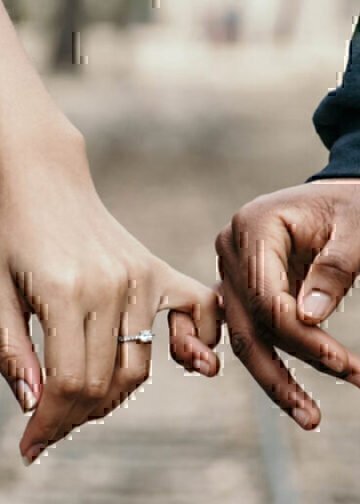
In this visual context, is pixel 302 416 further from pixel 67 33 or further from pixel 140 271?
pixel 67 33

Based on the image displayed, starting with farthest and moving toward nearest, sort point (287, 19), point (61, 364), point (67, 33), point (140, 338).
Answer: point (287, 19), point (67, 33), point (140, 338), point (61, 364)

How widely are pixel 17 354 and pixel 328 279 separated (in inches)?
18.8

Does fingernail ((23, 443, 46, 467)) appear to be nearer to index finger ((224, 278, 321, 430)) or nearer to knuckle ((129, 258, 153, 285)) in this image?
knuckle ((129, 258, 153, 285))

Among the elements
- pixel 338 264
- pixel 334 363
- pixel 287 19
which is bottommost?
pixel 287 19

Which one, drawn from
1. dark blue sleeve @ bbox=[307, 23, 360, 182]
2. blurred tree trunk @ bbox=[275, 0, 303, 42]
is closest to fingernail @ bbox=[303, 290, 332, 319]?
dark blue sleeve @ bbox=[307, 23, 360, 182]

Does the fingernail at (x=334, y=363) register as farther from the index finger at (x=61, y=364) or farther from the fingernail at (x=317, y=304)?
the index finger at (x=61, y=364)

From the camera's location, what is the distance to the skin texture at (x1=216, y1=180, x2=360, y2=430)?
1942 millimetres

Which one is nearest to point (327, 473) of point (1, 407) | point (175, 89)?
point (1, 407)

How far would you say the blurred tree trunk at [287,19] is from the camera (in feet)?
83.8

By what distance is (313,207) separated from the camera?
209 cm

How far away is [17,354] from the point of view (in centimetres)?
179

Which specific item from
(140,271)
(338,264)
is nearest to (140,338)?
(140,271)

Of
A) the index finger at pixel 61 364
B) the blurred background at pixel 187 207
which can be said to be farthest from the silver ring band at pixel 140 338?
the blurred background at pixel 187 207

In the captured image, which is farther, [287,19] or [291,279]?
[287,19]
